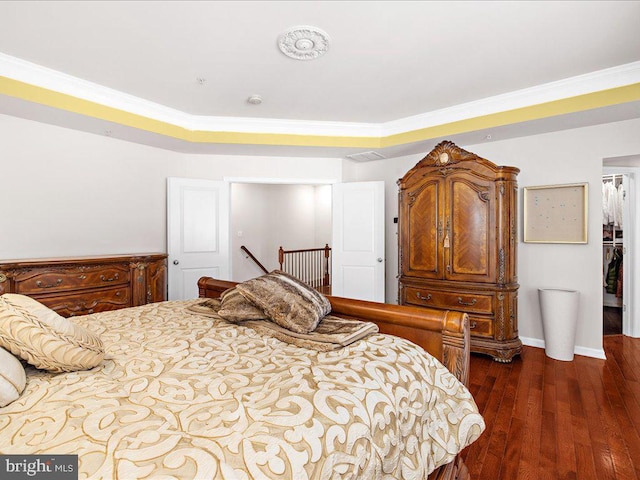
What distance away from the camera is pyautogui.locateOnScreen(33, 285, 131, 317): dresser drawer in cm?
284

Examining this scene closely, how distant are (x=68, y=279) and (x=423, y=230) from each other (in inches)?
136

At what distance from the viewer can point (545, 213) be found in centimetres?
362

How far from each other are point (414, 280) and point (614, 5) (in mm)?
2658

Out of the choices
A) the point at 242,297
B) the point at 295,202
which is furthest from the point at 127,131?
the point at 295,202

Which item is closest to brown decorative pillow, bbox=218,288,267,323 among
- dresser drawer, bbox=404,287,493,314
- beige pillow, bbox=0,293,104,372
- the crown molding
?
beige pillow, bbox=0,293,104,372

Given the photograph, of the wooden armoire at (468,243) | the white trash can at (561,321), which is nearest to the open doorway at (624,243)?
the white trash can at (561,321)

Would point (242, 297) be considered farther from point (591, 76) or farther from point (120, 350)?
point (591, 76)

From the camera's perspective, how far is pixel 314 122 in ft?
13.2

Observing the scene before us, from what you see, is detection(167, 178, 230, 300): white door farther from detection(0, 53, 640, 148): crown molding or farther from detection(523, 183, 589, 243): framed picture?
detection(523, 183, 589, 243): framed picture

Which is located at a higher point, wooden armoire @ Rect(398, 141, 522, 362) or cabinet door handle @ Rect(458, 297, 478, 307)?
wooden armoire @ Rect(398, 141, 522, 362)

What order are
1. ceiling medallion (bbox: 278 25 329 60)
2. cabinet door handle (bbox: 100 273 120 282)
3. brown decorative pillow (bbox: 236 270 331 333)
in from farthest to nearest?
cabinet door handle (bbox: 100 273 120 282)
ceiling medallion (bbox: 278 25 329 60)
brown decorative pillow (bbox: 236 270 331 333)

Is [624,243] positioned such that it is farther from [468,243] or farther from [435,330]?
[435,330]

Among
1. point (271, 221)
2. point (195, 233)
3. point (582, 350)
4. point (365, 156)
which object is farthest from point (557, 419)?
point (271, 221)

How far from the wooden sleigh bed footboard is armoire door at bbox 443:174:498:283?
1986mm
